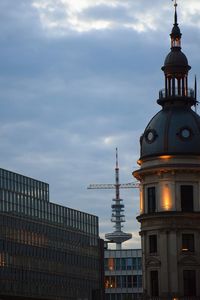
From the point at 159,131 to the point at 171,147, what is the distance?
268 cm

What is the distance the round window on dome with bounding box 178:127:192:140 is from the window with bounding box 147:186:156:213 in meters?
6.95

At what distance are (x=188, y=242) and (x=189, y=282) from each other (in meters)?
4.61

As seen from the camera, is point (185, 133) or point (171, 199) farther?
point (185, 133)

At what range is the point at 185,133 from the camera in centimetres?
11925

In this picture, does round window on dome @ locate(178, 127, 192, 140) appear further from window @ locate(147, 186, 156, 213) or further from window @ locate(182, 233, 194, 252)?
window @ locate(182, 233, 194, 252)

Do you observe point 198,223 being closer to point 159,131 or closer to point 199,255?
point 199,255

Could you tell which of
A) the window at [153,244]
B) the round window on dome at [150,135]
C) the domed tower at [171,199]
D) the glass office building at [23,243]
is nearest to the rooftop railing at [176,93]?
the domed tower at [171,199]

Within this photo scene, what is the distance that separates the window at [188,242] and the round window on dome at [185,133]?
38.1 feet

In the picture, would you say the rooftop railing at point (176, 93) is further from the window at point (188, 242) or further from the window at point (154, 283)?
the window at point (154, 283)

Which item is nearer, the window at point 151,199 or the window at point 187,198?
the window at point 187,198

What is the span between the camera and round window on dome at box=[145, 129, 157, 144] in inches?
4729

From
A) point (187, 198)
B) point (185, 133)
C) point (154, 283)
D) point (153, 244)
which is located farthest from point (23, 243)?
point (187, 198)

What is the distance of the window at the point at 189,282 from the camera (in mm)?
115062

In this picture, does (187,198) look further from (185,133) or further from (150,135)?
(150,135)
